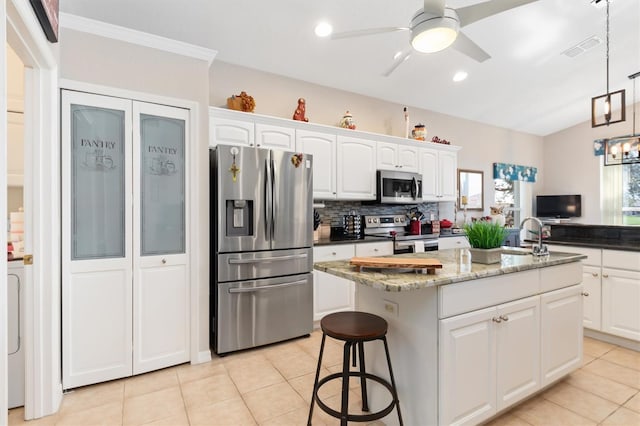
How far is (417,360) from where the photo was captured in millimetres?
1653

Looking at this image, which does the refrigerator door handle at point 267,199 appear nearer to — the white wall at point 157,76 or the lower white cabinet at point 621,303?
the white wall at point 157,76

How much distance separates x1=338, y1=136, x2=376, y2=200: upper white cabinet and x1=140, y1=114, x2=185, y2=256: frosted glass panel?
6.10 feet

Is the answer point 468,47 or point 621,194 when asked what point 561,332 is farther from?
point 621,194

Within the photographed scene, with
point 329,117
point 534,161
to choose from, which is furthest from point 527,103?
point 329,117

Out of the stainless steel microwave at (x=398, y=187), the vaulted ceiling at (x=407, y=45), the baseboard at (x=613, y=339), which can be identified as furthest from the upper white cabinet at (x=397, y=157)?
the baseboard at (x=613, y=339)

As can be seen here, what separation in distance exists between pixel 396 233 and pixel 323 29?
2590mm

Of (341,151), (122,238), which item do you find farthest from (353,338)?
(341,151)

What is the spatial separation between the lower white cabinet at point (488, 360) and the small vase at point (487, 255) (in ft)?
0.84

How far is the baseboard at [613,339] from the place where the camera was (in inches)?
112

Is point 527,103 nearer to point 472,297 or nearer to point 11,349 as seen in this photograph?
point 472,297

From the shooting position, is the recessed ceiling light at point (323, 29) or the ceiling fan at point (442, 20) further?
the recessed ceiling light at point (323, 29)

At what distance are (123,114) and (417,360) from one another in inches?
100

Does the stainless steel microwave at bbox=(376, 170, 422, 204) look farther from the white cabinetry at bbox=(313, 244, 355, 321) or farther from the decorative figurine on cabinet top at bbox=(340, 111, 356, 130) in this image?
the white cabinetry at bbox=(313, 244, 355, 321)

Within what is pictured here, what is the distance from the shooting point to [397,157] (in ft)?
14.5
